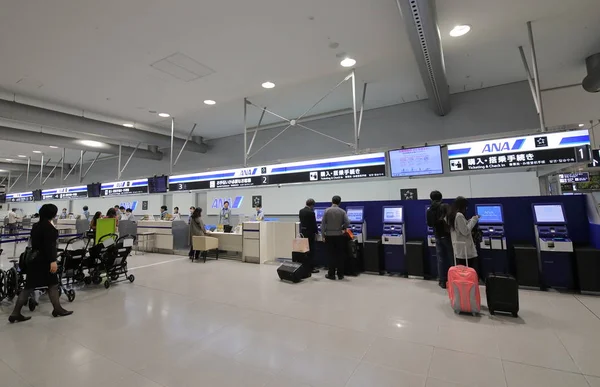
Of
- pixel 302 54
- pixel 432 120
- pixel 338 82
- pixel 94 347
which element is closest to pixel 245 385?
pixel 94 347

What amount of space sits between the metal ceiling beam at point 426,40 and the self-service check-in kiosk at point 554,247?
2751mm

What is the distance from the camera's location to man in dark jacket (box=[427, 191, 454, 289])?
4.54m

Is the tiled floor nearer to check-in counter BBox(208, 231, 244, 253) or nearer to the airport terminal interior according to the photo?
the airport terminal interior

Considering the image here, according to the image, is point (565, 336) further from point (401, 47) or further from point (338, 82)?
point (338, 82)

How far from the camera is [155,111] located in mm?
6699

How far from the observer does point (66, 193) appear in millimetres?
11289

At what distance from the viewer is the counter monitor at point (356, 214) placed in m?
5.78

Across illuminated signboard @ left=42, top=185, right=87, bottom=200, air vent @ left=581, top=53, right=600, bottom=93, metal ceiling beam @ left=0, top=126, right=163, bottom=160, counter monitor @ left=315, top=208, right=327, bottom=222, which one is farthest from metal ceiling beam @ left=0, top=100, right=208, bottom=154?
air vent @ left=581, top=53, right=600, bottom=93

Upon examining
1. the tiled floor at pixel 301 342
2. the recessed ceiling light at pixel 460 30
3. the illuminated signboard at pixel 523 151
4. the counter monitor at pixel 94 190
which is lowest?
the tiled floor at pixel 301 342

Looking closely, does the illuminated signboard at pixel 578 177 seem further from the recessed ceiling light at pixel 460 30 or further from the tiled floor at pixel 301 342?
the recessed ceiling light at pixel 460 30

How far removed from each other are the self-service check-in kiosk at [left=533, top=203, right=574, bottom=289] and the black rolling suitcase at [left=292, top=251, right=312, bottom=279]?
381 cm

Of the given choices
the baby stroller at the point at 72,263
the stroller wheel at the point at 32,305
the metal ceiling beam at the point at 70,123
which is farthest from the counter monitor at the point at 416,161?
the metal ceiling beam at the point at 70,123

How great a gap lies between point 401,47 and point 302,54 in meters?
1.57

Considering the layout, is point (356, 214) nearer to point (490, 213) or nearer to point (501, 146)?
A: point (490, 213)
